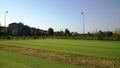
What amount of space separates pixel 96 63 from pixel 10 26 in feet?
453

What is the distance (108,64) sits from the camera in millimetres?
12500

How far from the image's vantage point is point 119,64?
12.3 meters

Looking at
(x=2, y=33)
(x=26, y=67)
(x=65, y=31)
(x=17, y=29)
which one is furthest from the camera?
(x=17, y=29)

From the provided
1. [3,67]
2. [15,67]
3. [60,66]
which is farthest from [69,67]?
[3,67]

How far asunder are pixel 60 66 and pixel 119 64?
3.83 metres

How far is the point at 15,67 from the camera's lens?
11.6m

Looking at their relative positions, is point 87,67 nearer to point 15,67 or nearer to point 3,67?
point 15,67

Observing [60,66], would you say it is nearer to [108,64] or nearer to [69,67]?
[69,67]

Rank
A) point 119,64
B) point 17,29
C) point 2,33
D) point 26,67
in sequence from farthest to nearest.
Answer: point 17,29
point 2,33
point 119,64
point 26,67

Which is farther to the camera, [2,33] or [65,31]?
[65,31]

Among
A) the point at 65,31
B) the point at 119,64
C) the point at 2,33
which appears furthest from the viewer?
the point at 65,31

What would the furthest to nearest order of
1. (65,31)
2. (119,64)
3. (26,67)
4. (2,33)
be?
(65,31) → (2,33) → (119,64) → (26,67)

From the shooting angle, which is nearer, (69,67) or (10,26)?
(69,67)

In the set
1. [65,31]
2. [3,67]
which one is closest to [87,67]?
[3,67]
